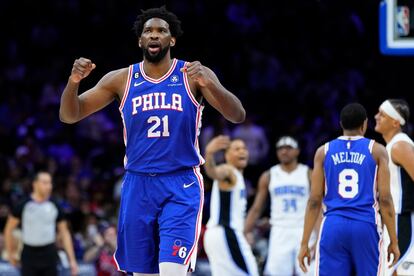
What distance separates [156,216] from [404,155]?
3.15m

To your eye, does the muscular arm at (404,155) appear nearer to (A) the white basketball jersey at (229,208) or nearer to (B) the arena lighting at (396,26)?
(B) the arena lighting at (396,26)

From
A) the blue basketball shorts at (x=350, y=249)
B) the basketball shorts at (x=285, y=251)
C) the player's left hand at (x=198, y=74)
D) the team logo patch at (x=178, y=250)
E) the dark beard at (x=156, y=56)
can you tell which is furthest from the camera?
the basketball shorts at (x=285, y=251)

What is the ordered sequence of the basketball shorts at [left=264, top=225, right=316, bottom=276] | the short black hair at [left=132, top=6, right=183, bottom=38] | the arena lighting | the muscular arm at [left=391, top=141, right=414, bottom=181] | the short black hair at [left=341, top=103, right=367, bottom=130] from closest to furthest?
the short black hair at [left=132, top=6, right=183, bottom=38] → the short black hair at [left=341, top=103, right=367, bottom=130] → the muscular arm at [left=391, top=141, right=414, bottom=181] → the arena lighting → the basketball shorts at [left=264, top=225, right=316, bottom=276]

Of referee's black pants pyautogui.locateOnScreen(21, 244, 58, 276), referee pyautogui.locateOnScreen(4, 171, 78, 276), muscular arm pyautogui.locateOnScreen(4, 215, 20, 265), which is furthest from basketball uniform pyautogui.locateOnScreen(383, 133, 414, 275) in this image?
muscular arm pyautogui.locateOnScreen(4, 215, 20, 265)

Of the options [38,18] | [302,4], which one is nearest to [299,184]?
[302,4]

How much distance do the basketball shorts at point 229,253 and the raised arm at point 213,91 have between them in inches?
182

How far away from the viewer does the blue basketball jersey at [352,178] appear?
8.34 m

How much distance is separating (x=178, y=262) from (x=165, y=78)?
4.21 feet

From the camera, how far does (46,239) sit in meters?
12.7

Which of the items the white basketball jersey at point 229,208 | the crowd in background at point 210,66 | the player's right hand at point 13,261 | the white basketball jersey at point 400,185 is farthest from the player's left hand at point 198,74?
the crowd in background at point 210,66

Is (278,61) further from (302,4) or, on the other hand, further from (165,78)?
(165,78)

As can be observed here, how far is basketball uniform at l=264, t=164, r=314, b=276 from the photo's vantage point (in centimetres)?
1220

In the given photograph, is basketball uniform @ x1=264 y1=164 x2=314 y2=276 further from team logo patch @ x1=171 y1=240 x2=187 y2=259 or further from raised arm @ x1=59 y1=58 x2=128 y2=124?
team logo patch @ x1=171 y1=240 x2=187 y2=259

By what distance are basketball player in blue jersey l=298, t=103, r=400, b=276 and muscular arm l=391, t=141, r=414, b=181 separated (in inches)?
28.7
